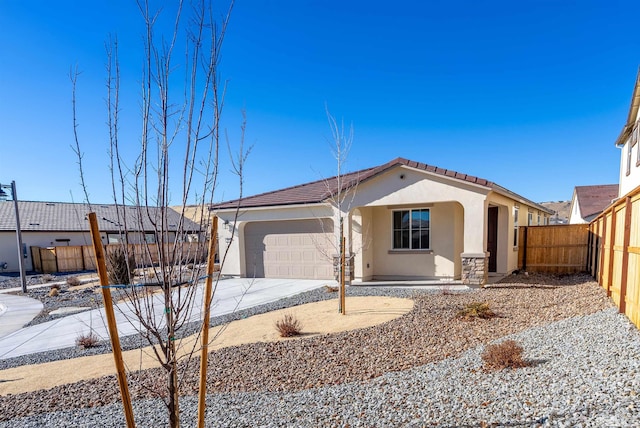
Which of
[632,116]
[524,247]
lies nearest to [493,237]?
[524,247]

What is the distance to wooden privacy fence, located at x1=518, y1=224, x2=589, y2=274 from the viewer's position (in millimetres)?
11820

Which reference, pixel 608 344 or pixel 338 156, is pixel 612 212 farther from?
pixel 338 156

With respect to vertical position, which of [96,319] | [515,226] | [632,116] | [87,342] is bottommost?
[96,319]

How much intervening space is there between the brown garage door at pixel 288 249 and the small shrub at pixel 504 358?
8359mm

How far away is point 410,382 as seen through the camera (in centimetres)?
390

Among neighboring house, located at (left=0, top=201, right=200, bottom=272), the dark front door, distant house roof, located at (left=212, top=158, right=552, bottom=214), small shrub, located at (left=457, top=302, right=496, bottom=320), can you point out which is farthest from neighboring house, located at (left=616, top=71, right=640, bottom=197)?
neighboring house, located at (left=0, top=201, right=200, bottom=272)

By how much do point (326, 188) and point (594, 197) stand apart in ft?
72.0

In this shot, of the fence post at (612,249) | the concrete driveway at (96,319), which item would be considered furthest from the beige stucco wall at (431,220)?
the fence post at (612,249)

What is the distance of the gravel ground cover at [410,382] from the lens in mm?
3008

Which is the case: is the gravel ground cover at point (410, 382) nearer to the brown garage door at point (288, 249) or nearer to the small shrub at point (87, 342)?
the small shrub at point (87, 342)

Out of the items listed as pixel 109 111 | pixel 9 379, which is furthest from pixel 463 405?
pixel 9 379

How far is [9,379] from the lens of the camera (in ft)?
17.4

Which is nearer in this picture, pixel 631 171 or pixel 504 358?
pixel 504 358

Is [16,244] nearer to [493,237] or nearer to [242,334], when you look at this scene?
[242,334]
